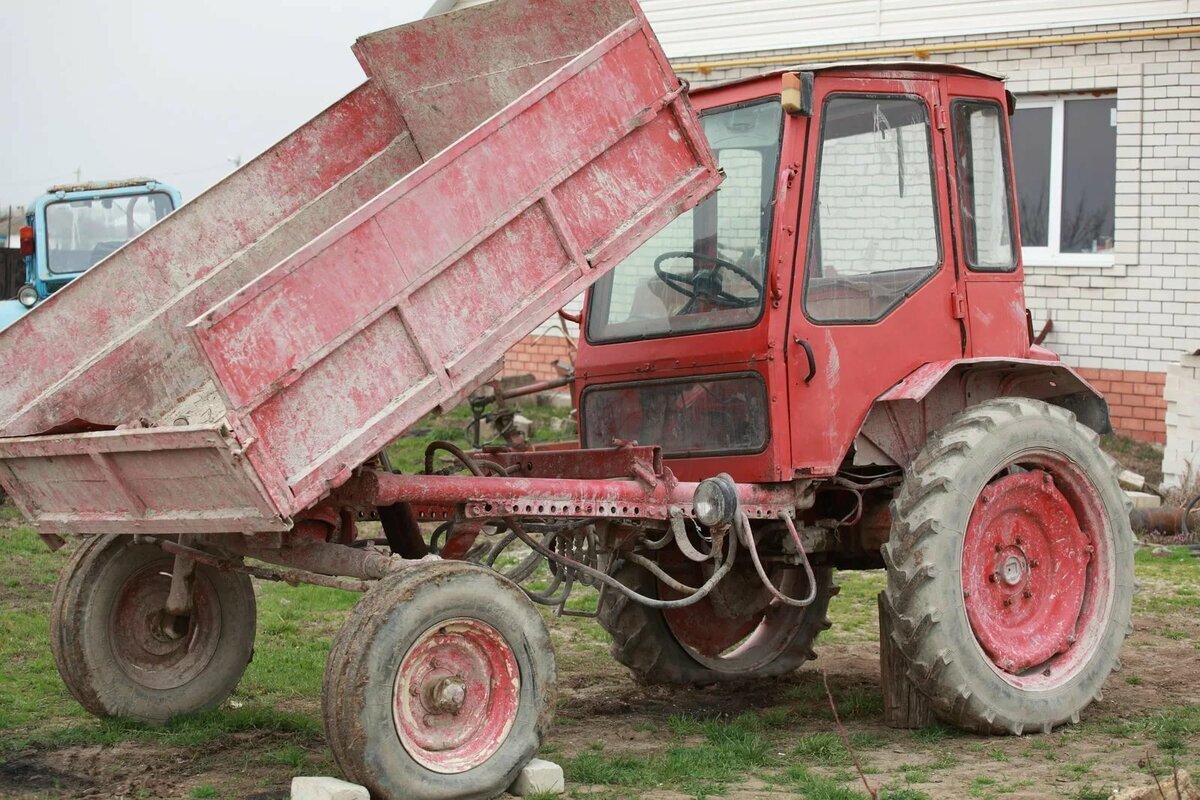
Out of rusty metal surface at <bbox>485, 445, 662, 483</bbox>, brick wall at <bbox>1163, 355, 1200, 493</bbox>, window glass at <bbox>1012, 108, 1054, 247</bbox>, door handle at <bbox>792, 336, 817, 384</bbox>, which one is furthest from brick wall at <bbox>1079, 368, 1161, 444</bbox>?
rusty metal surface at <bbox>485, 445, 662, 483</bbox>

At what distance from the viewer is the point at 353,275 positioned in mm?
4801

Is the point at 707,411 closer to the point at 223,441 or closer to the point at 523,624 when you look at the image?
the point at 523,624

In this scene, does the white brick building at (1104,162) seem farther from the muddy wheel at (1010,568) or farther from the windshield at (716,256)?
the windshield at (716,256)

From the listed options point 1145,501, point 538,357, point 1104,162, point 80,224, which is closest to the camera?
point 1145,501

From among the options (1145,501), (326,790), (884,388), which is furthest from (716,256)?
(1145,501)

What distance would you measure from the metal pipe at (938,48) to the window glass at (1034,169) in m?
0.68

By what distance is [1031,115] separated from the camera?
1416 cm

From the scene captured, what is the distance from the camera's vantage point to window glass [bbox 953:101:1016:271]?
652cm

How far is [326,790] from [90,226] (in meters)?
12.1

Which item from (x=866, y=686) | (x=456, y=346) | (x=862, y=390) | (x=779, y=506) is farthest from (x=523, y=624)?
(x=866, y=686)

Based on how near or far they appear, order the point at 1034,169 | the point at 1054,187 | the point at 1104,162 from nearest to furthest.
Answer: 1. the point at 1104,162
2. the point at 1054,187
3. the point at 1034,169

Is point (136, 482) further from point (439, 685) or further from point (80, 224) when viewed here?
point (80, 224)

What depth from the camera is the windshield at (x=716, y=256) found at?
20.3 ft

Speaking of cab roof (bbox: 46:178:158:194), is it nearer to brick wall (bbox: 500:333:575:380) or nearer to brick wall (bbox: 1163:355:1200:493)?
brick wall (bbox: 500:333:575:380)
